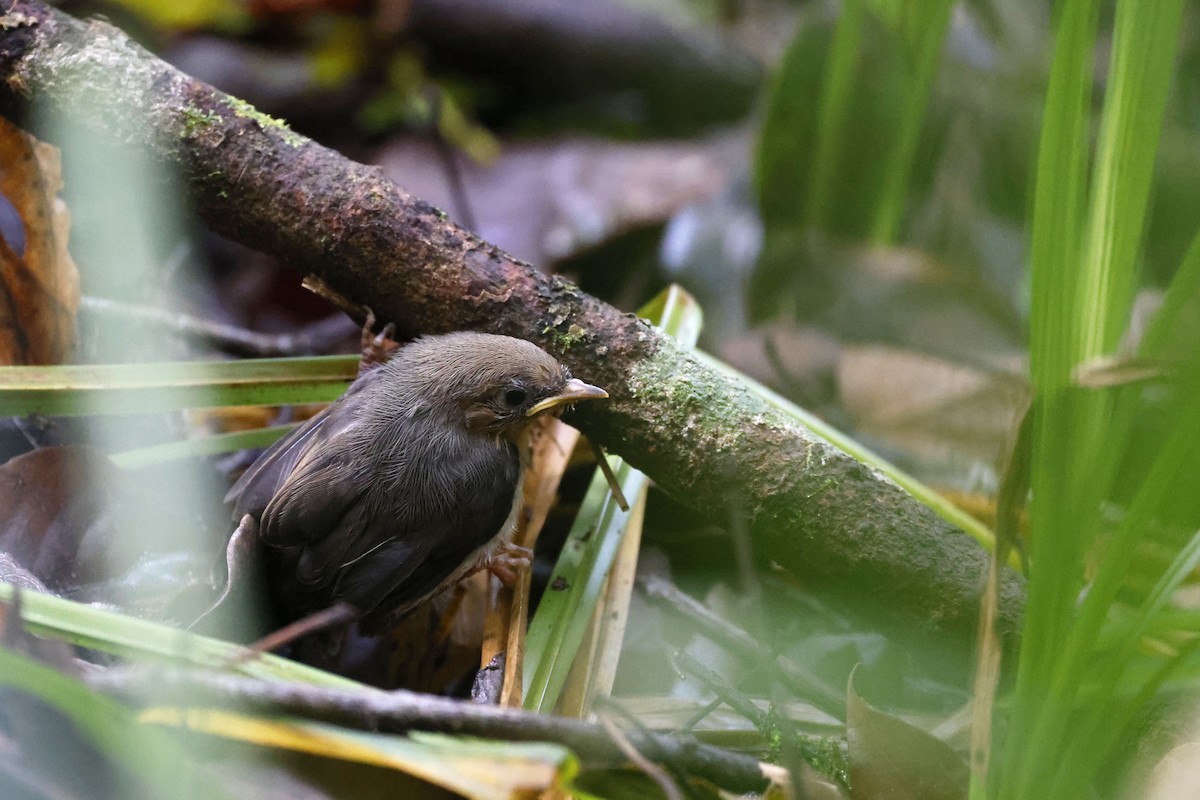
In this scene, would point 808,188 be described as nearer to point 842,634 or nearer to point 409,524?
point 842,634

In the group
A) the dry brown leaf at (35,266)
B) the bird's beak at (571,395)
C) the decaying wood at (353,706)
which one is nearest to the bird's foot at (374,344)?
the bird's beak at (571,395)

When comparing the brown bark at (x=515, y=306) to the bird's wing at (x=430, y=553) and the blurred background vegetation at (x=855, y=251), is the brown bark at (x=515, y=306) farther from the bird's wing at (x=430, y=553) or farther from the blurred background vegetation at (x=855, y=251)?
the bird's wing at (x=430, y=553)

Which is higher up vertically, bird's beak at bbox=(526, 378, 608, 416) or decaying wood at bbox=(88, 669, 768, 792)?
bird's beak at bbox=(526, 378, 608, 416)

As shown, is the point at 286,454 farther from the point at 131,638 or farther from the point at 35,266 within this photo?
the point at 35,266

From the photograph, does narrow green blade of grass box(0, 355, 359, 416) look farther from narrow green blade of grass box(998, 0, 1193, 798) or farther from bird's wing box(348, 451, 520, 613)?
narrow green blade of grass box(998, 0, 1193, 798)

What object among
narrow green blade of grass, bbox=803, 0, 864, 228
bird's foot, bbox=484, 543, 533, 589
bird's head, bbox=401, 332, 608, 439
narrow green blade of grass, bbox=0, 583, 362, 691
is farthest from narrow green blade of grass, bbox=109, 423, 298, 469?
narrow green blade of grass, bbox=803, 0, 864, 228
